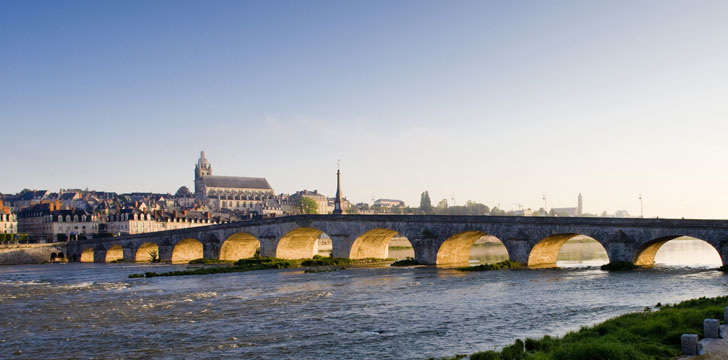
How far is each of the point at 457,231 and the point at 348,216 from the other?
12.5 meters

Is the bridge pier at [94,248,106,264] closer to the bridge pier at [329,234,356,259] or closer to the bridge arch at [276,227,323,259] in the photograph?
the bridge arch at [276,227,323,259]

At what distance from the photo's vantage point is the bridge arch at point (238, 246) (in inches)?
2758

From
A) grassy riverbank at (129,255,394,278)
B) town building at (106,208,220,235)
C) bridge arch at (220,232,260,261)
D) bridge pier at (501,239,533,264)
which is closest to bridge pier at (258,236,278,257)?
grassy riverbank at (129,255,394,278)

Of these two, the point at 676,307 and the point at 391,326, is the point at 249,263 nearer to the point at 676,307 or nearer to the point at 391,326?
the point at 391,326

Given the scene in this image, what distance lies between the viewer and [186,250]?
7769 centimetres

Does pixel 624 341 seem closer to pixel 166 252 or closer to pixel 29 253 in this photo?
pixel 166 252

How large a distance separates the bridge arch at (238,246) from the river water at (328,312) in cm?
2729

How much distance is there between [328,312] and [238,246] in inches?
1894

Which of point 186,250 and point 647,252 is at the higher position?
point 647,252

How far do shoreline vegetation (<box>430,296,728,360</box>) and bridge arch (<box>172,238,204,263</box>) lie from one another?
61.6 meters

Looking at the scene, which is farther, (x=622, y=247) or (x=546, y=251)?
(x=546, y=251)

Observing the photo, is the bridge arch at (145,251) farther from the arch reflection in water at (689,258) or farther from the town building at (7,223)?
the arch reflection in water at (689,258)

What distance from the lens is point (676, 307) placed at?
21.7m

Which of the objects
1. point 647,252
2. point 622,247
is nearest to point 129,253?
point 622,247
